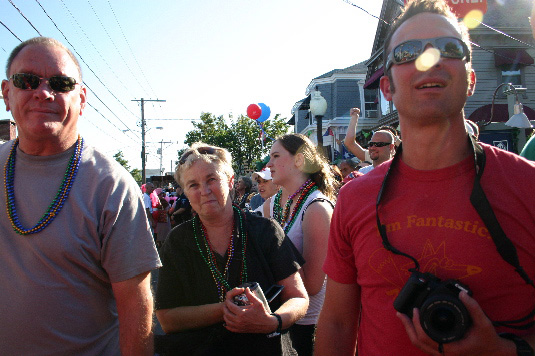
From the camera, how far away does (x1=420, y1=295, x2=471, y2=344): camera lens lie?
1200 millimetres

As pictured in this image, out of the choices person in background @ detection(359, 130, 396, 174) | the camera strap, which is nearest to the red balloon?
person in background @ detection(359, 130, 396, 174)

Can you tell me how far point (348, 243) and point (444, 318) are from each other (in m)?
0.53

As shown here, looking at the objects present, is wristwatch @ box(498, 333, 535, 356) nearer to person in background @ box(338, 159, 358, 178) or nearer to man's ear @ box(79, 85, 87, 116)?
man's ear @ box(79, 85, 87, 116)

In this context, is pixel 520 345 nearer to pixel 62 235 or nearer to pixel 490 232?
pixel 490 232

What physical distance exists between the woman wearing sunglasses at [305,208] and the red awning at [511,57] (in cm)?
1405

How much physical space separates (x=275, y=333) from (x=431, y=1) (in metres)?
1.73

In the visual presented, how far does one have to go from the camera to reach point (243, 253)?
2.36 metres

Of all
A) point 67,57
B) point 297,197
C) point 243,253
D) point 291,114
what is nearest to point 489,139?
point 297,197

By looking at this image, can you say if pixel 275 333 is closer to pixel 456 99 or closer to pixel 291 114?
pixel 456 99

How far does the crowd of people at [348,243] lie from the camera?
1.33 meters

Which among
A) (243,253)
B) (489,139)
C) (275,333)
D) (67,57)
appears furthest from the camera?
(489,139)

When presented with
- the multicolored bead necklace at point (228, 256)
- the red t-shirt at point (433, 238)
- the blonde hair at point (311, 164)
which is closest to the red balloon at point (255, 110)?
the blonde hair at point (311, 164)

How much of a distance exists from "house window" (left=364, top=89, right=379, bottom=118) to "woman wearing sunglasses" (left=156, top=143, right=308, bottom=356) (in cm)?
2373

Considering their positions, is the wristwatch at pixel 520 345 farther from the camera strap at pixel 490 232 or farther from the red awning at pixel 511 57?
the red awning at pixel 511 57
